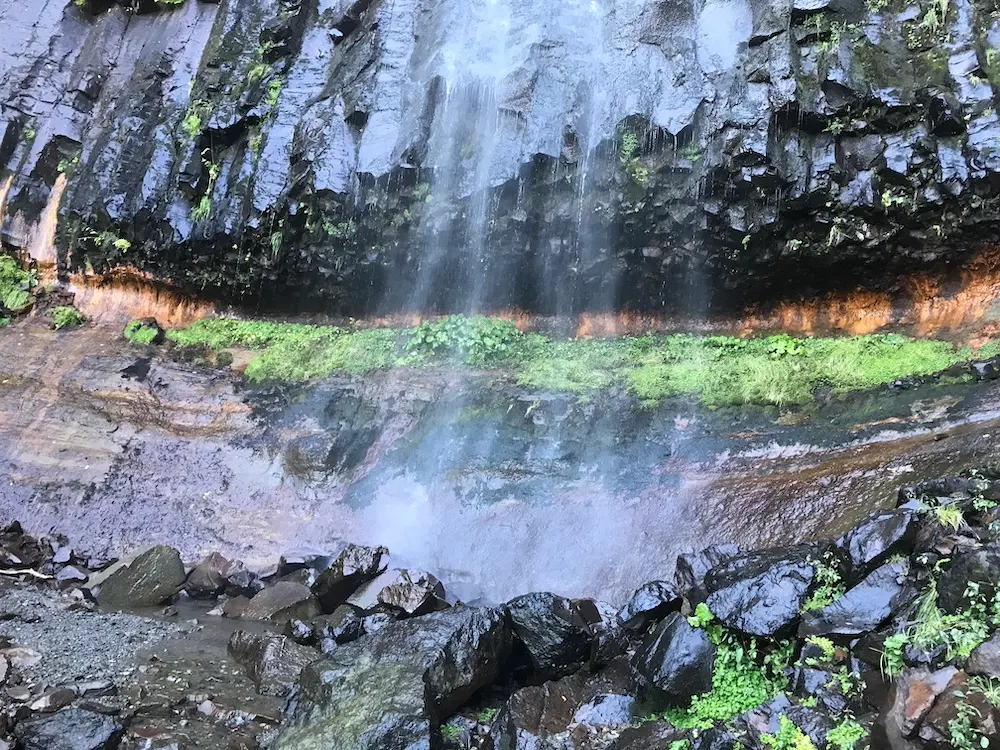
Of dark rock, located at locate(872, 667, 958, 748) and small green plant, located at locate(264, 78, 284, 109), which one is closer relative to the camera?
dark rock, located at locate(872, 667, 958, 748)

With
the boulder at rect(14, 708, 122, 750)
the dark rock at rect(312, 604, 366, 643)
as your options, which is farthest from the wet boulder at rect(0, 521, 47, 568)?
the boulder at rect(14, 708, 122, 750)

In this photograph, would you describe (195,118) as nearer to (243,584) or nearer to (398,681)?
(243,584)

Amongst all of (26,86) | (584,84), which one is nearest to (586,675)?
(584,84)

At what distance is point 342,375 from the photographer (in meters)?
11.4

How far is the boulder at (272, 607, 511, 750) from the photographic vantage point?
461cm

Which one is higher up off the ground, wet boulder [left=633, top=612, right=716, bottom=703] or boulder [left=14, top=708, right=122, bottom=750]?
wet boulder [left=633, top=612, right=716, bottom=703]

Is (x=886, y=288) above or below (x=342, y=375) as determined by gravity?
above

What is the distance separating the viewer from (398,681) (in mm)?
4961

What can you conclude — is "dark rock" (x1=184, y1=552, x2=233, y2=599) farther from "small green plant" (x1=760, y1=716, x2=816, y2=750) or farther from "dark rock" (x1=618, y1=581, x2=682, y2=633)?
"small green plant" (x1=760, y1=716, x2=816, y2=750)

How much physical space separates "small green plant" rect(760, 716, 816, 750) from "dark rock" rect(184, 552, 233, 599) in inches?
A: 258

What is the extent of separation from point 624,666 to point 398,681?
5.76 feet

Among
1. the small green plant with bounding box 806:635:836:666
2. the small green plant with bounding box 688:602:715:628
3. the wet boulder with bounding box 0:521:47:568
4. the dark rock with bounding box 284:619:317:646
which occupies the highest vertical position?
the small green plant with bounding box 806:635:836:666

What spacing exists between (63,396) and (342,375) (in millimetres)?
4824

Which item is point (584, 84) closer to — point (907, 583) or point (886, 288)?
point (886, 288)
